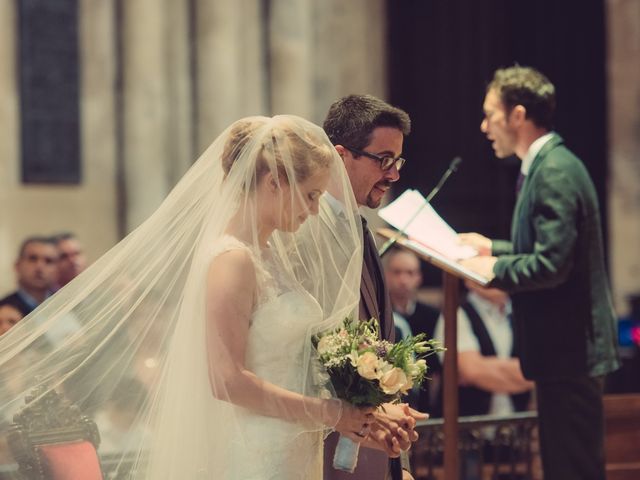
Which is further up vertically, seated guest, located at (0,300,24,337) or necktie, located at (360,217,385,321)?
necktie, located at (360,217,385,321)

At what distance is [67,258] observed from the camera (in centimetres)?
751

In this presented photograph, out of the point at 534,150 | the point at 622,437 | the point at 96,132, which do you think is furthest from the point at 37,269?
the point at 622,437

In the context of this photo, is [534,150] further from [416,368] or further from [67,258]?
[67,258]

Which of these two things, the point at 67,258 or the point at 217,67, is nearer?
the point at 67,258

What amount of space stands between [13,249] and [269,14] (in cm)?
263

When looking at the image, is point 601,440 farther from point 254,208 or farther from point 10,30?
point 10,30

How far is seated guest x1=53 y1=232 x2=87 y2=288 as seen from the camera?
743cm

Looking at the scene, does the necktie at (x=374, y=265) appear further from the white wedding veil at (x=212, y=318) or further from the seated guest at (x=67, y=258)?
the seated guest at (x=67, y=258)

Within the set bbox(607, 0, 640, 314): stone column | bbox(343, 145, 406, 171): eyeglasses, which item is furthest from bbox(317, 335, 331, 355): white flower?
bbox(607, 0, 640, 314): stone column

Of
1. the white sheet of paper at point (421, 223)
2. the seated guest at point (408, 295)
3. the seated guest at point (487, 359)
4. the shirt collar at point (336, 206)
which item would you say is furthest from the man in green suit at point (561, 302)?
the seated guest at point (408, 295)

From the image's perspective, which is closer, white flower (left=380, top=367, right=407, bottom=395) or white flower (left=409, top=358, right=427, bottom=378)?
white flower (left=380, top=367, right=407, bottom=395)

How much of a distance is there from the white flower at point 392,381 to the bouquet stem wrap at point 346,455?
250mm

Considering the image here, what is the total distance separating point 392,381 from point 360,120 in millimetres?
897

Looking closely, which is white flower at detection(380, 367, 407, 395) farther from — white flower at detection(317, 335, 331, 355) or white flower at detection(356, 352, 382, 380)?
white flower at detection(317, 335, 331, 355)
